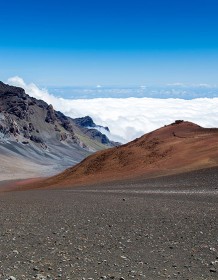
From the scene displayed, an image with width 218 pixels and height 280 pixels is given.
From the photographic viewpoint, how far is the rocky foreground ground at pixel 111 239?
11.1 metres

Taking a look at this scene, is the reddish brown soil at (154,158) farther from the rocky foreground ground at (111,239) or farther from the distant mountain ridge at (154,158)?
the rocky foreground ground at (111,239)

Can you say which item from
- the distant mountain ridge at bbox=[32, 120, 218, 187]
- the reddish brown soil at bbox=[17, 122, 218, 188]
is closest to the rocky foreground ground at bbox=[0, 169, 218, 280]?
the distant mountain ridge at bbox=[32, 120, 218, 187]

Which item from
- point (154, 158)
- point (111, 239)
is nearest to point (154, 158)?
point (154, 158)

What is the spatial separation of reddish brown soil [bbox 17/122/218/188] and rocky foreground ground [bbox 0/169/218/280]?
17.7 m

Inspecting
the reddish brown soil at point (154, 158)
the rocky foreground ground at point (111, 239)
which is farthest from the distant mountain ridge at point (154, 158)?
the rocky foreground ground at point (111, 239)

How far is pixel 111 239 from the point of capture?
14.5m

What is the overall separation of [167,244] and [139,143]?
153 feet

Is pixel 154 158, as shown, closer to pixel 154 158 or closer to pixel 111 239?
pixel 154 158

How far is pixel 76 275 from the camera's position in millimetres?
10625

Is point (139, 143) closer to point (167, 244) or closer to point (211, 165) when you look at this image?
point (211, 165)

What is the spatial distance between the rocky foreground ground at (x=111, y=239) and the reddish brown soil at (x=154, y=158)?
17735 mm

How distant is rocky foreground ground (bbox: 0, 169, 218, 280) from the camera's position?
11055 millimetres

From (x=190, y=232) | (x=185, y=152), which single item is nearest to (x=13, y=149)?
(x=185, y=152)

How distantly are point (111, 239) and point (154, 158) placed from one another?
35.7 m
